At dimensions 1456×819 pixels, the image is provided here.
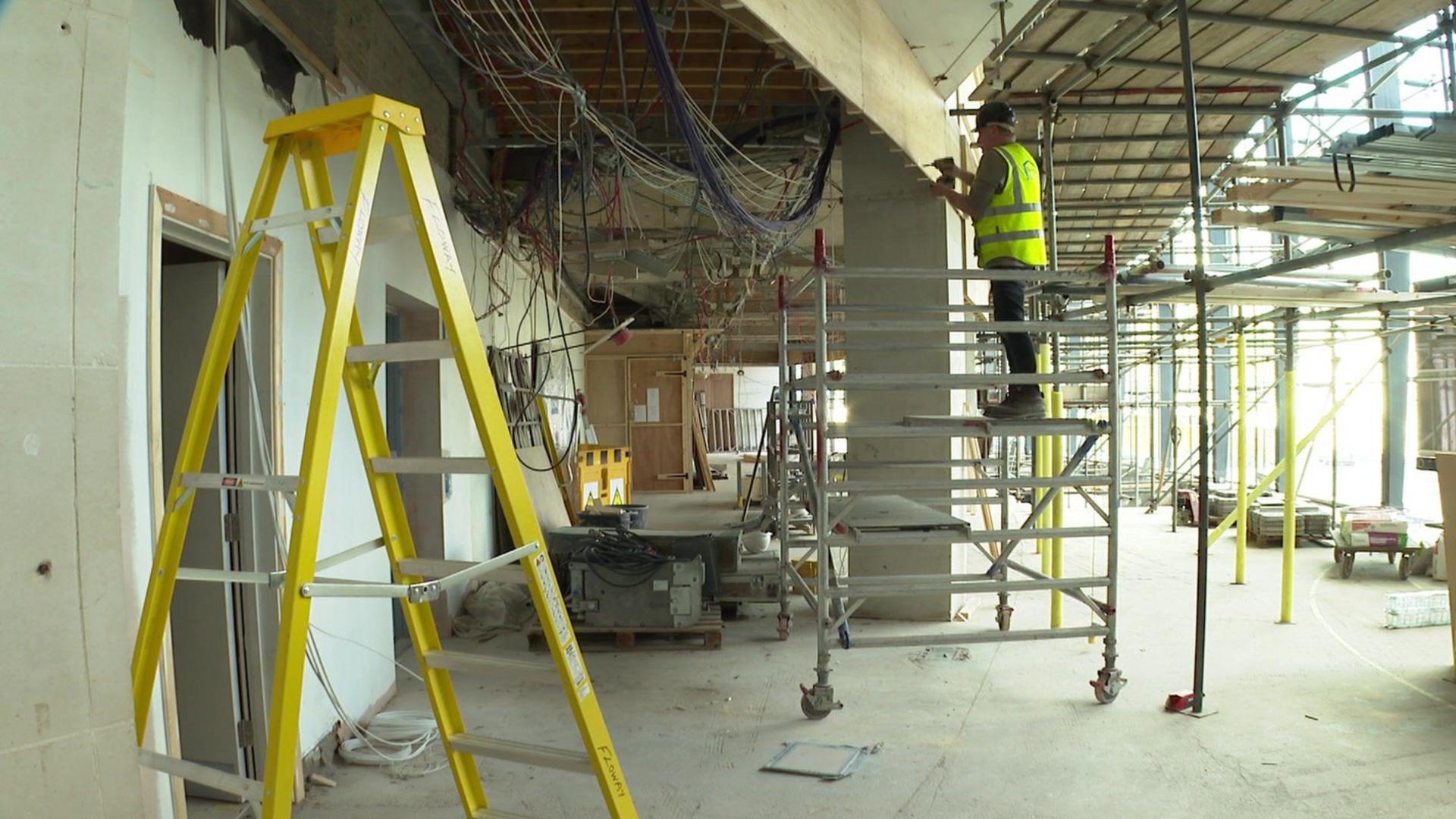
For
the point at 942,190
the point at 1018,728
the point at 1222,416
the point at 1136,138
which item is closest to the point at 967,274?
the point at 942,190

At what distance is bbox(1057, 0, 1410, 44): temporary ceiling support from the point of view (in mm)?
4090

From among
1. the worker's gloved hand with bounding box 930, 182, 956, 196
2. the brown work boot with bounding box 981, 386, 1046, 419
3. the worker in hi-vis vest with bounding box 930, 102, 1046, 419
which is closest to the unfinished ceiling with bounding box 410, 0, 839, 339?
the worker's gloved hand with bounding box 930, 182, 956, 196

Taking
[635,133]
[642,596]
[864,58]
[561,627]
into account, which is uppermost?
[864,58]

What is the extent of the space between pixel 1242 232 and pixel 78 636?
1428 centimetres

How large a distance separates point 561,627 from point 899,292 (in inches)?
173

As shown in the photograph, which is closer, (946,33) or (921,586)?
(921,586)

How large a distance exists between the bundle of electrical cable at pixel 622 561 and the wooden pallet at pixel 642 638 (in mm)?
281

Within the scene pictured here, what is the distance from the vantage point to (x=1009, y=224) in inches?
170

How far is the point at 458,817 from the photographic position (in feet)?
10.1

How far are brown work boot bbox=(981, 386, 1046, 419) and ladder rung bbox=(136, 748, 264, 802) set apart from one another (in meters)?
3.50

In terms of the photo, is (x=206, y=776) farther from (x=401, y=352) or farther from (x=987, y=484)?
(x=987, y=484)


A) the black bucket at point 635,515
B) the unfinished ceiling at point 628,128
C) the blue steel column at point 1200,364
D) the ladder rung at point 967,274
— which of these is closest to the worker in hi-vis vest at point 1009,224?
the ladder rung at point 967,274

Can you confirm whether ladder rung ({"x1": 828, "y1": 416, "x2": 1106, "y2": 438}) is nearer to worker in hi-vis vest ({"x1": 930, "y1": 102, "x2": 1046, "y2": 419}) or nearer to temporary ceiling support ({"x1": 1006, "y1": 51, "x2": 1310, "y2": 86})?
worker in hi-vis vest ({"x1": 930, "y1": 102, "x2": 1046, "y2": 419})

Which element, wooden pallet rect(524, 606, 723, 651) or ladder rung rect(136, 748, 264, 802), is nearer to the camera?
ladder rung rect(136, 748, 264, 802)
